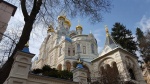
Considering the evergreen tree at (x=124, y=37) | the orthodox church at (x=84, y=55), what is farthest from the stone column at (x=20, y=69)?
the evergreen tree at (x=124, y=37)

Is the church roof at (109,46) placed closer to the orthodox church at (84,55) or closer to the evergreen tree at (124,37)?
the orthodox church at (84,55)

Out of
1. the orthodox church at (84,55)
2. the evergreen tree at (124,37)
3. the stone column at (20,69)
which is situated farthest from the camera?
the evergreen tree at (124,37)

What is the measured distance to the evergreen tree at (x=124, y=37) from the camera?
89.4ft

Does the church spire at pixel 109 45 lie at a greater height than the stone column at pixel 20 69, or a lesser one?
greater

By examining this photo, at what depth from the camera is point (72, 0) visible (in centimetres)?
750

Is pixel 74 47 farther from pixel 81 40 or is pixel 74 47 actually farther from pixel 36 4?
pixel 36 4

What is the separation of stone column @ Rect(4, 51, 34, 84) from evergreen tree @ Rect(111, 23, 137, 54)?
2116 centimetres

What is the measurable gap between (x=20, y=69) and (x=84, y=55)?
29.3m

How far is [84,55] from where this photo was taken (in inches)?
1469

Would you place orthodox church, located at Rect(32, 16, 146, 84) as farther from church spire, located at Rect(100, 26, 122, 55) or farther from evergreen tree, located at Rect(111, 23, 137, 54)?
evergreen tree, located at Rect(111, 23, 137, 54)

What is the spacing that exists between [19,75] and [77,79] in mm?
4391

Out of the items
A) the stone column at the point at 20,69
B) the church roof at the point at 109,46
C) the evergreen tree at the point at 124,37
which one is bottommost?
the stone column at the point at 20,69

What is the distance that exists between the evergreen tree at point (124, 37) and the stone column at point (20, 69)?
21.2 m

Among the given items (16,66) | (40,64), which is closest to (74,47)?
(40,64)
